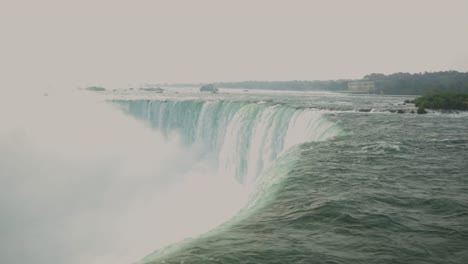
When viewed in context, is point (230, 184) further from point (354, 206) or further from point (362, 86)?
point (362, 86)

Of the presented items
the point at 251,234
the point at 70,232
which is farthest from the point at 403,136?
the point at 70,232

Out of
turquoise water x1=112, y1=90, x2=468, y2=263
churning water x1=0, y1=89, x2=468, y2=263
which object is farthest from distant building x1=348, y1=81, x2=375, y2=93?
turquoise water x1=112, y1=90, x2=468, y2=263

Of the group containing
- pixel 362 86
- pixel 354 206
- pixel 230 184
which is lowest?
pixel 230 184

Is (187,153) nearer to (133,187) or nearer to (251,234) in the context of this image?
(133,187)

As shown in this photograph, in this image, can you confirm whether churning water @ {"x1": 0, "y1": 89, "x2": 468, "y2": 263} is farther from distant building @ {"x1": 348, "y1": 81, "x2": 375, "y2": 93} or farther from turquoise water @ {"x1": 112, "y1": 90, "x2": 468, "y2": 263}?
distant building @ {"x1": 348, "y1": 81, "x2": 375, "y2": 93}

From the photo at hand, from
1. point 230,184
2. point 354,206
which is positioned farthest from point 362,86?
point 354,206

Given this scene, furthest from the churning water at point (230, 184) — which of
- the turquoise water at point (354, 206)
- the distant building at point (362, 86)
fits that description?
the distant building at point (362, 86)

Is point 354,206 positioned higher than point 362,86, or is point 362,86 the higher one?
point 362,86

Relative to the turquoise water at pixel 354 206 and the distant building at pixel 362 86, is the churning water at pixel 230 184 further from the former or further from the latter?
the distant building at pixel 362 86
